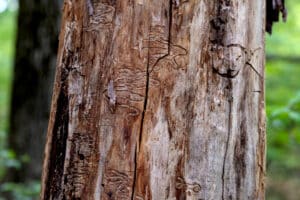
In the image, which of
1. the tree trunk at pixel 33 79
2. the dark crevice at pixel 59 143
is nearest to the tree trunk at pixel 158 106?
the dark crevice at pixel 59 143

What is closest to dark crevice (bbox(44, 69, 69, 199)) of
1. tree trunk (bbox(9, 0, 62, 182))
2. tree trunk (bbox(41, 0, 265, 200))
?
tree trunk (bbox(41, 0, 265, 200))

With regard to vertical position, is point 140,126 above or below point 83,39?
below

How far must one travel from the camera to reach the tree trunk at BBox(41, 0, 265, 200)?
1601 mm

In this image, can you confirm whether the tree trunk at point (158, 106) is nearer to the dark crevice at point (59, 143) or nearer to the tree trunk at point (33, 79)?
the dark crevice at point (59, 143)

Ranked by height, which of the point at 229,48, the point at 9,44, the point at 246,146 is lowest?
the point at 246,146

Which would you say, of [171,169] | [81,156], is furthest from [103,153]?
[171,169]

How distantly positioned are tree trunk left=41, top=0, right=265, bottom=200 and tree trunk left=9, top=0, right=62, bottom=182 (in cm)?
331

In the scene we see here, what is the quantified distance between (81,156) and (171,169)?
260 mm

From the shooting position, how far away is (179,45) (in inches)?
64.0

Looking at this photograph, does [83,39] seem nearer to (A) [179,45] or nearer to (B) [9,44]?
(A) [179,45]

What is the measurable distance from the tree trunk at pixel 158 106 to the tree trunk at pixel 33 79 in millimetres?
3312

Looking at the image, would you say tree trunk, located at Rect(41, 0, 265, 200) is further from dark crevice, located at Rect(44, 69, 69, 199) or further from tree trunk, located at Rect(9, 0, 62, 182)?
tree trunk, located at Rect(9, 0, 62, 182)

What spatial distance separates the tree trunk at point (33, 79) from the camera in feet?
16.1

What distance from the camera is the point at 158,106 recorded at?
1.61 metres
